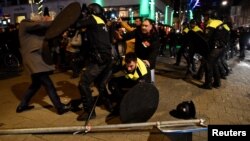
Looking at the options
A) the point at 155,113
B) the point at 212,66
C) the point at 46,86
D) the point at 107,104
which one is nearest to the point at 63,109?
the point at 46,86

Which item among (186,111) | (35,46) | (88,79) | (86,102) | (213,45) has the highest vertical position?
(35,46)

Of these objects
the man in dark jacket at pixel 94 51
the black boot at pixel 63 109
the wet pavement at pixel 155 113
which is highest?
the man in dark jacket at pixel 94 51

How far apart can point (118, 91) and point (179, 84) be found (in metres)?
3.04

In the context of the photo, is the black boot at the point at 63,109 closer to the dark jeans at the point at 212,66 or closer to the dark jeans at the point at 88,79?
the dark jeans at the point at 88,79

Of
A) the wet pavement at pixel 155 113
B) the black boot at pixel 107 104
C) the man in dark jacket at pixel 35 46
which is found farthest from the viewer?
the black boot at pixel 107 104

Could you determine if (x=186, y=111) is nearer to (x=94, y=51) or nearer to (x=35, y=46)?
(x=94, y=51)

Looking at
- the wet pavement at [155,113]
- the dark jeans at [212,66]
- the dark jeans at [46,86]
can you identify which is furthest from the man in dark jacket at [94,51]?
the dark jeans at [212,66]

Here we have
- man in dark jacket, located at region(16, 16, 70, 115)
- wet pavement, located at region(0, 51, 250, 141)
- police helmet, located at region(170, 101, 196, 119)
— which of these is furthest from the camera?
police helmet, located at region(170, 101, 196, 119)

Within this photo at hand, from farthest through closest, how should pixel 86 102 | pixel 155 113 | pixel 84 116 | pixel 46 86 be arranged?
pixel 155 113
pixel 46 86
pixel 84 116
pixel 86 102

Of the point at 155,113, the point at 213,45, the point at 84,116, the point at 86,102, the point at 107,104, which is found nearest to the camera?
the point at 86,102

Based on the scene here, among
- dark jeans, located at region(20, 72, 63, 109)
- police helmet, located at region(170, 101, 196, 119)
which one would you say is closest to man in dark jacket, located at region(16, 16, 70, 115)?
dark jeans, located at region(20, 72, 63, 109)

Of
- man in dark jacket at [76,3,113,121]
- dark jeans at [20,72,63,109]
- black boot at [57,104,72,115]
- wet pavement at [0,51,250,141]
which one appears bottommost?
wet pavement at [0,51,250,141]

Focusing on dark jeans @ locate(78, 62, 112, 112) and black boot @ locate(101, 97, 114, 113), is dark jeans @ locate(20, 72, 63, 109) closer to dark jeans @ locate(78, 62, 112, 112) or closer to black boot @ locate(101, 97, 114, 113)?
dark jeans @ locate(78, 62, 112, 112)

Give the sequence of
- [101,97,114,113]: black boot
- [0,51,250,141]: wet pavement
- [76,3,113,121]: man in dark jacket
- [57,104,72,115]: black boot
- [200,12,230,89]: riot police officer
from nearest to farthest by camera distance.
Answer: [0,51,250,141]: wet pavement < [76,3,113,121]: man in dark jacket < [57,104,72,115]: black boot < [101,97,114,113]: black boot < [200,12,230,89]: riot police officer
